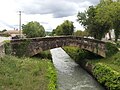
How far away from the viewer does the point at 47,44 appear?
40.6 meters

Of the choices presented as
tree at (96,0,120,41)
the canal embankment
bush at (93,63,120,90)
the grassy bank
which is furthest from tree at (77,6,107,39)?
the canal embankment

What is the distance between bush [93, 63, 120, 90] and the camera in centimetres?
2425

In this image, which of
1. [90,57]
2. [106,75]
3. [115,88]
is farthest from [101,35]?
[115,88]

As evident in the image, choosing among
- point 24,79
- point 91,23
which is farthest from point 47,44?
point 91,23

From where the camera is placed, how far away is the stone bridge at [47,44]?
3784 centimetres

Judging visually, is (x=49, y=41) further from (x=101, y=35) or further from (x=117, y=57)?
(x=101, y=35)

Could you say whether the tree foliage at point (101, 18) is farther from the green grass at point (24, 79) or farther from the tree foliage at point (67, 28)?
the tree foliage at point (67, 28)

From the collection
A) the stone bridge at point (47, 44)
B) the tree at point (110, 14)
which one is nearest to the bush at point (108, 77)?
the stone bridge at point (47, 44)

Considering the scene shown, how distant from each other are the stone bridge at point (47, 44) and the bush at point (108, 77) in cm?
989

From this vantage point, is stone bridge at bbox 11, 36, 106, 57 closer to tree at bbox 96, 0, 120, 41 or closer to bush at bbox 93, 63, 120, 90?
bush at bbox 93, 63, 120, 90

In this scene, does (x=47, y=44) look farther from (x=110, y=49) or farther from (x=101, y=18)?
(x=101, y=18)

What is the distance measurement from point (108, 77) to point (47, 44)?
50.4ft

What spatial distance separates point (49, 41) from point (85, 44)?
16.9ft

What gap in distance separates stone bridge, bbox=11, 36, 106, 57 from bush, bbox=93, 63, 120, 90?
9.89 m
